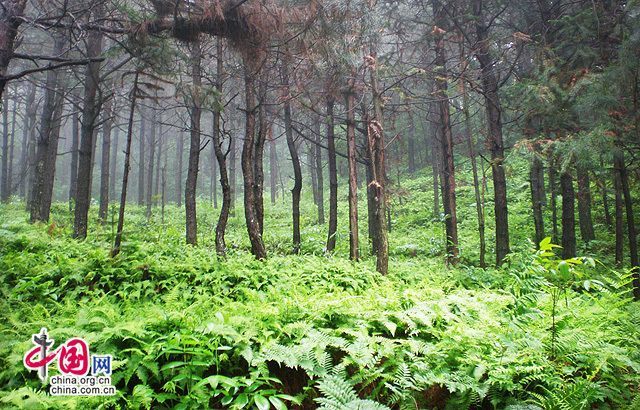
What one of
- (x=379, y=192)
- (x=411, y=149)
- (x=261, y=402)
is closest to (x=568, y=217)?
(x=379, y=192)

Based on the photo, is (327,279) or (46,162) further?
(46,162)

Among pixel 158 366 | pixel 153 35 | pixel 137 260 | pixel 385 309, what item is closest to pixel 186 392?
pixel 158 366

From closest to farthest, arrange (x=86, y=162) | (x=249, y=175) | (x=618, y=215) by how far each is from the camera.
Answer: (x=249, y=175) → (x=618, y=215) → (x=86, y=162)

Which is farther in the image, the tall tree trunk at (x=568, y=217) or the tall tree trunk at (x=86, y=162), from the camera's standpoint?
the tall tree trunk at (x=568, y=217)

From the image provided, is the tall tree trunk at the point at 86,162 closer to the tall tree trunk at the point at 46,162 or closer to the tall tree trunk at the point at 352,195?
the tall tree trunk at the point at 46,162

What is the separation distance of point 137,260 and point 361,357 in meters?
5.64

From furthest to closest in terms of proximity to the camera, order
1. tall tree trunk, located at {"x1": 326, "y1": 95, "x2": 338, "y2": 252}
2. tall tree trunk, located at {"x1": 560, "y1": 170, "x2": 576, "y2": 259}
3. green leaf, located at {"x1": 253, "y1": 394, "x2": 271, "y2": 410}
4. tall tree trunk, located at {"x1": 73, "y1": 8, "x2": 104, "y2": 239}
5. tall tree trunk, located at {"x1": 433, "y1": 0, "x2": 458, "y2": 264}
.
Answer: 1. tall tree trunk, located at {"x1": 326, "y1": 95, "x2": 338, "y2": 252}
2. tall tree trunk, located at {"x1": 433, "y1": 0, "x2": 458, "y2": 264}
3. tall tree trunk, located at {"x1": 560, "y1": 170, "x2": 576, "y2": 259}
4. tall tree trunk, located at {"x1": 73, "y1": 8, "x2": 104, "y2": 239}
5. green leaf, located at {"x1": 253, "y1": 394, "x2": 271, "y2": 410}

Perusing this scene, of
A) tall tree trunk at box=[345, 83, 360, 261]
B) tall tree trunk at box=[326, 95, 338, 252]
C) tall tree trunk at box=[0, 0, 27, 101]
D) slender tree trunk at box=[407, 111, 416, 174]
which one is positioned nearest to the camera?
tall tree trunk at box=[0, 0, 27, 101]

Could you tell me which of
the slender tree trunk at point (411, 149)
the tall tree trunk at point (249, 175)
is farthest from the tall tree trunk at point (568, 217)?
the slender tree trunk at point (411, 149)

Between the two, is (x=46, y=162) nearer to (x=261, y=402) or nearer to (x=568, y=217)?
(x=261, y=402)

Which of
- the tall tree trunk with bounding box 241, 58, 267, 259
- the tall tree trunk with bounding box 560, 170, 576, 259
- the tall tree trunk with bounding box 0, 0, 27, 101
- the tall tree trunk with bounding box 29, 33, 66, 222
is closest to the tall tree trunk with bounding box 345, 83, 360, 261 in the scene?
the tall tree trunk with bounding box 241, 58, 267, 259

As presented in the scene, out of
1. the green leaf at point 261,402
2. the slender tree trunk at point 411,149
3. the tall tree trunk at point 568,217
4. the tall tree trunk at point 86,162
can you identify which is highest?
the slender tree trunk at point 411,149

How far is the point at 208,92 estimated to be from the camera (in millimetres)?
9008

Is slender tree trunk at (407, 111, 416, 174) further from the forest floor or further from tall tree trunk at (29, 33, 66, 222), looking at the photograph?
the forest floor
